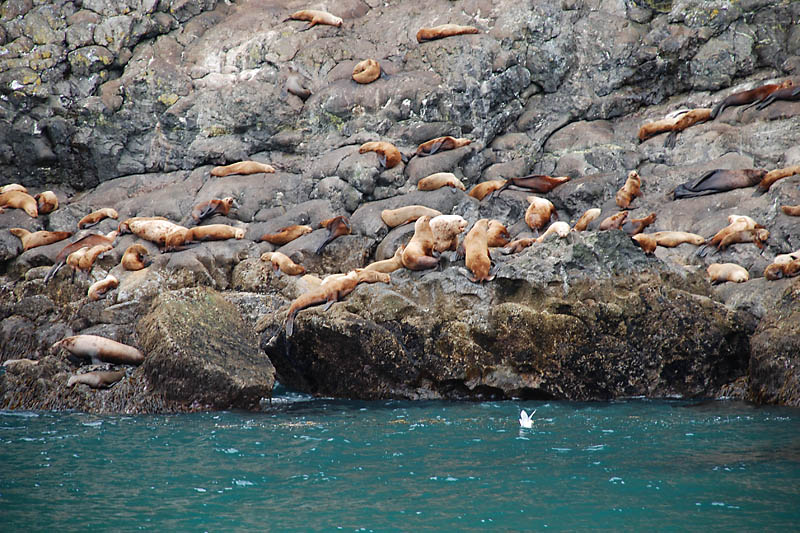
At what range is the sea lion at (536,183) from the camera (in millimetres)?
14430

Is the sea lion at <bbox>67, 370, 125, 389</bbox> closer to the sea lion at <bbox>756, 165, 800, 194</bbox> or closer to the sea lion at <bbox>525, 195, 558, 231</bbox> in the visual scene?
the sea lion at <bbox>525, 195, 558, 231</bbox>

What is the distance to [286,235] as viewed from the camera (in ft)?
42.1

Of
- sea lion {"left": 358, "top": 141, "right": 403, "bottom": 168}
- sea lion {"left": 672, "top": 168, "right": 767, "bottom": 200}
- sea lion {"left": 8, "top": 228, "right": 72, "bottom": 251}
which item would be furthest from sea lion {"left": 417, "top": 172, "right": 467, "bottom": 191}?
sea lion {"left": 8, "top": 228, "right": 72, "bottom": 251}

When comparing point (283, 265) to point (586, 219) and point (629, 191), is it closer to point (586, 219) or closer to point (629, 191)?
point (586, 219)

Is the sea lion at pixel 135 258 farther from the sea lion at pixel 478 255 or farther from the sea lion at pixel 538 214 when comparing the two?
the sea lion at pixel 538 214

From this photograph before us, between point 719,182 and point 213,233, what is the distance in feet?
29.5

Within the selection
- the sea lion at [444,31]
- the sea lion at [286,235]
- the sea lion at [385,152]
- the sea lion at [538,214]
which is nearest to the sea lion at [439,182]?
the sea lion at [385,152]

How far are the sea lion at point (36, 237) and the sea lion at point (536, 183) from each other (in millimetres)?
8294

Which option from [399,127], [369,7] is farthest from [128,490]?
[369,7]

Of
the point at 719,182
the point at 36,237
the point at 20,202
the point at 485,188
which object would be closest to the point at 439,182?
the point at 485,188

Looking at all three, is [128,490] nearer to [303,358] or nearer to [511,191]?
[303,358]

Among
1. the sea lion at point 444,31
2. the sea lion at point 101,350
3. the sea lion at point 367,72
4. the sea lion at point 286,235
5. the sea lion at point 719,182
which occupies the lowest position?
the sea lion at point 101,350

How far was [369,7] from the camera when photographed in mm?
19000

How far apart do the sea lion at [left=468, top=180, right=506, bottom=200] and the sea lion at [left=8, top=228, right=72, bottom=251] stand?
305 inches
